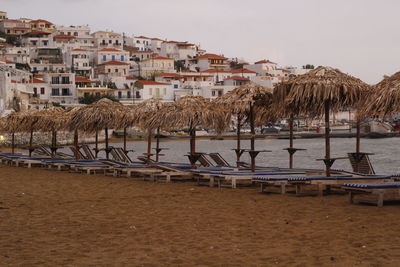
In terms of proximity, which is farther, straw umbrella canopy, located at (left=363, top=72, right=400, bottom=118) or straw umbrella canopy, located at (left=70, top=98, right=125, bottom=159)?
straw umbrella canopy, located at (left=70, top=98, right=125, bottom=159)

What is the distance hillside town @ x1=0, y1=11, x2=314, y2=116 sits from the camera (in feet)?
274

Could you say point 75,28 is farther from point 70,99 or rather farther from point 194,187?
point 194,187

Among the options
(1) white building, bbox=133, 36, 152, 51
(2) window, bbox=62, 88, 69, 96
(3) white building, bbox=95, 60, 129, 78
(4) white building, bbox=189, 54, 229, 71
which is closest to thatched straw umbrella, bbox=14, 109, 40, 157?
(2) window, bbox=62, 88, 69, 96

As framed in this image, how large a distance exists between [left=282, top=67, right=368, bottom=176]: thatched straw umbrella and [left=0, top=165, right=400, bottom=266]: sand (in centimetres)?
219

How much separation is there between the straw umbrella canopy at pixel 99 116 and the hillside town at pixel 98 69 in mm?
41197

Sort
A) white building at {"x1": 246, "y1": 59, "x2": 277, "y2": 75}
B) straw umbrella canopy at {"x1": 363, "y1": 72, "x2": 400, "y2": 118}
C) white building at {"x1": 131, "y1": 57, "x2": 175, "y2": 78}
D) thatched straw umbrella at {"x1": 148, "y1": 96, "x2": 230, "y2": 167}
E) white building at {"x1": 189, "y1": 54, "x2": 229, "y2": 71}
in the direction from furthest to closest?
1. white building at {"x1": 246, "y1": 59, "x2": 277, "y2": 75}
2. white building at {"x1": 189, "y1": 54, "x2": 229, "y2": 71}
3. white building at {"x1": 131, "y1": 57, "x2": 175, "y2": 78}
4. thatched straw umbrella at {"x1": 148, "y1": 96, "x2": 230, "y2": 167}
5. straw umbrella canopy at {"x1": 363, "y1": 72, "x2": 400, "y2": 118}

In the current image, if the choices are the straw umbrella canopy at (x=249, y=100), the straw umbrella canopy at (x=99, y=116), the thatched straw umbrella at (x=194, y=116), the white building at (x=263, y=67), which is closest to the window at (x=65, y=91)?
the white building at (x=263, y=67)

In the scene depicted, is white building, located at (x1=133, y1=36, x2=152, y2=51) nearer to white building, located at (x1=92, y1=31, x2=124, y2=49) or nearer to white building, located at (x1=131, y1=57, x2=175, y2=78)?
white building, located at (x1=92, y1=31, x2=124, y2=49)

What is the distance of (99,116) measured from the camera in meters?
21.3

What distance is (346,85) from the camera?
13406 millimetres

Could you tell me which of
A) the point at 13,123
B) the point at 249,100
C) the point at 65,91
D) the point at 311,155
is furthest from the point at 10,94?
the point at 249,100

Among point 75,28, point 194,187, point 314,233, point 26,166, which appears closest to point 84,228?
point 314,233

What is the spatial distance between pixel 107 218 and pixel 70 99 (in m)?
77.2

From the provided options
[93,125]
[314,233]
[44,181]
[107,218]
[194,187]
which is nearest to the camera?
Result: [314,233]
